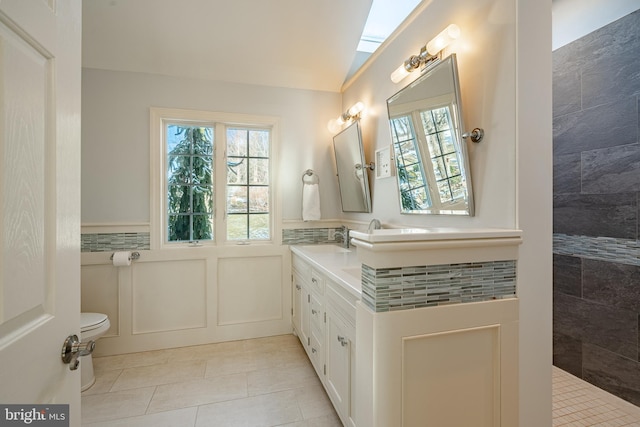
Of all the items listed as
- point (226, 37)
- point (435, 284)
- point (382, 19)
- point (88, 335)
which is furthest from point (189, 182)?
point (435, 284)

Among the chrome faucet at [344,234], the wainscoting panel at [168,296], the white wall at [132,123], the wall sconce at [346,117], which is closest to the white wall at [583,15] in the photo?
the wall sconce at [346,117]

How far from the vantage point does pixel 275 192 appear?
2.79 metres

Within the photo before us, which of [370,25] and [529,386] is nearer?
[529,386]

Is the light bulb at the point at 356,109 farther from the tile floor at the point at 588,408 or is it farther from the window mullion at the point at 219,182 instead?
the tile floor at the point at 588,408

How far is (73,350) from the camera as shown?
688mm

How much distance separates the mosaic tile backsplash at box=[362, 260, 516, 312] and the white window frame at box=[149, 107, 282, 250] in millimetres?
1876

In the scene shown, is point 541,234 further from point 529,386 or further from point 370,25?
point 370,25

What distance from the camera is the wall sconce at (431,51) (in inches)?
53.4

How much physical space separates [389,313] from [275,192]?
198 cm

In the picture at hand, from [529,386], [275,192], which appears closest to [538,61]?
[529,386]

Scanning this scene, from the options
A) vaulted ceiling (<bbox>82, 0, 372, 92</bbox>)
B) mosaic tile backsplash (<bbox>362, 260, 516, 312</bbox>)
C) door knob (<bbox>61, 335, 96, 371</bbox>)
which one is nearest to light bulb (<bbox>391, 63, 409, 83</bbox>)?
vaulted ceiling (<bbox>82, 0, 372, 92</bbox>)

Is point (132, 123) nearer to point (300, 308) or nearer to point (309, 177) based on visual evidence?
point (309, 177)

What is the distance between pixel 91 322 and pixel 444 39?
9.21 ft

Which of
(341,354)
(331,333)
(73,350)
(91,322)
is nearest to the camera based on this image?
(73,350)
